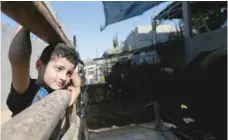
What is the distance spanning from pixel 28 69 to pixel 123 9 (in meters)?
5.57

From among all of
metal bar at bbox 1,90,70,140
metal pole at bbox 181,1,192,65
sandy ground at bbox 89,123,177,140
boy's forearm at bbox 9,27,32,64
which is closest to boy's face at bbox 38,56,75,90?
boy's forearm at bbox 9,27,32,64

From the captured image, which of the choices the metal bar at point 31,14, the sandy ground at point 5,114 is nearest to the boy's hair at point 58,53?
the metal bar at point 31,14

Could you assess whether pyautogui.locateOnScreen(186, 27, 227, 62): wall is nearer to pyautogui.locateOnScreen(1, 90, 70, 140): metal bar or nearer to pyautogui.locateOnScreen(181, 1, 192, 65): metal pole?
pyautogui.locateOnScreen(181, 1, 192, 65): metal pole

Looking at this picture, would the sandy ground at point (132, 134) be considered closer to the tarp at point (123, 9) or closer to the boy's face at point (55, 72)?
the boy's face at point (55, 72)

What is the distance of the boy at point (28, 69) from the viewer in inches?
30.8

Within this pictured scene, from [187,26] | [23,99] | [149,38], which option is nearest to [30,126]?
[23,99]

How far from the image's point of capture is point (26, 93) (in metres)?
0.96

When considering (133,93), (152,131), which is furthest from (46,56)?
(133,93)

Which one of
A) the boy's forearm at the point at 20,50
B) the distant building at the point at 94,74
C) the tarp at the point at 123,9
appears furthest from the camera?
the distant building at the point at 94,74

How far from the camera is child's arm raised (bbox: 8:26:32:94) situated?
2.52 feet

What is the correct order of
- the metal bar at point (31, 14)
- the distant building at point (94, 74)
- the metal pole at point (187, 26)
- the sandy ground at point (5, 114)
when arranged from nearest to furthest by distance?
1. the metal bar at point (31, 14)
2. the sandy ground at point (5, 114)
3. the metal pole at point (187, 26)
4. the distant building at point (94, 74)

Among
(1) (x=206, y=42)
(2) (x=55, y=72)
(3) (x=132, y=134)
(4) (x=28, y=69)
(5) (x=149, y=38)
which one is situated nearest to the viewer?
(4) (x=28, y=69)

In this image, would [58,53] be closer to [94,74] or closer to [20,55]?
[20,55]

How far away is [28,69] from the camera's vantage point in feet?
2.72
